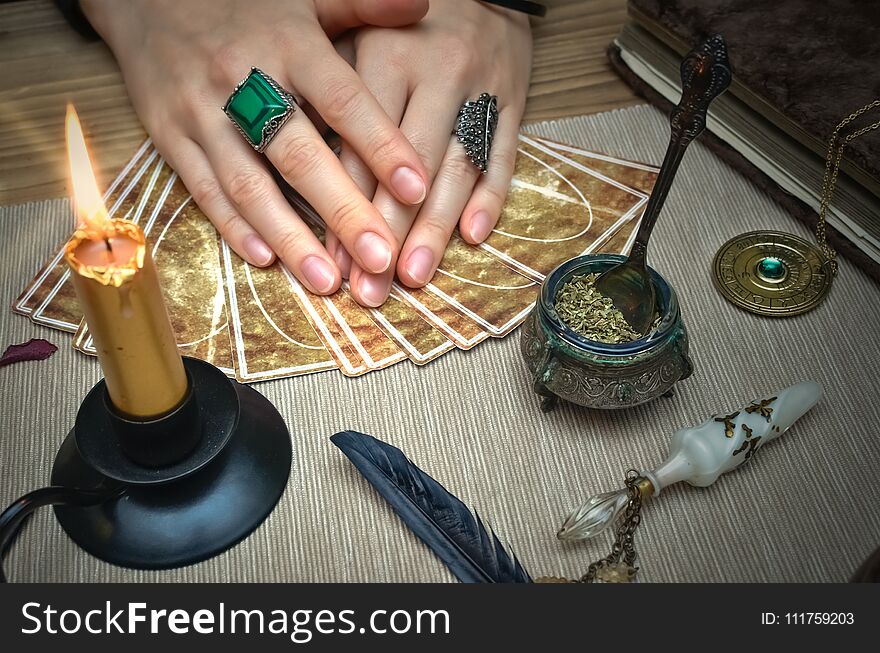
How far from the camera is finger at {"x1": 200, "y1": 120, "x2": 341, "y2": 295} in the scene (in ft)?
3.84

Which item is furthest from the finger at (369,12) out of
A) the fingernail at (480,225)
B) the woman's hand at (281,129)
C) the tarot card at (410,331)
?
the tarot card at (410,331)

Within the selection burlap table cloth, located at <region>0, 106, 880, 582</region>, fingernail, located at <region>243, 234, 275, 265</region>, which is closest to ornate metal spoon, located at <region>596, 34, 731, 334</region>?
burlap table cloth, located at <region>0, 106, 880, 582</region>

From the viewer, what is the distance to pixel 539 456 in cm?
104

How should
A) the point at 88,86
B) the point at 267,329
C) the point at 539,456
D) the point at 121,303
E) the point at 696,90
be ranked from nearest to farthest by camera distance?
1. the point at 121,303
2. the point at 696,90
3. the point at 539,456
4. the point at 267,329
5. the point at 88,86

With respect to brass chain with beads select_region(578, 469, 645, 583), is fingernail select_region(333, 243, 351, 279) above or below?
above

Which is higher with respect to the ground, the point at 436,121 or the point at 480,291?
the point at 436,121

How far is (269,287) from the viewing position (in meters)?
1.20

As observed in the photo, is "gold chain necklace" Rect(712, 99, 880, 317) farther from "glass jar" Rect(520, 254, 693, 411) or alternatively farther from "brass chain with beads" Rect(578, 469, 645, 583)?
"brass chain with beads" Rect(578, 469, 645, 583)

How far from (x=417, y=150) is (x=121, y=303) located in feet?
2.03

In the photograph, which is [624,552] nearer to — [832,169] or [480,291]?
[480,291]

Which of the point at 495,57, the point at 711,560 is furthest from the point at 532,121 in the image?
the point at 711,560

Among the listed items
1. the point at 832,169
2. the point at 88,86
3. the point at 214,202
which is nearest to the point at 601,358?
the point at 832,169

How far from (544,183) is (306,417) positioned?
0.53m

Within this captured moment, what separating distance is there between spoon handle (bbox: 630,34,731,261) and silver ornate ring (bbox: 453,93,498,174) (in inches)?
15.1
